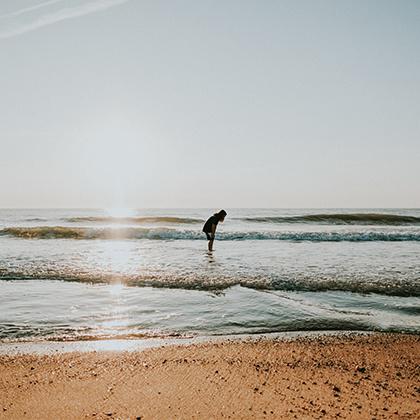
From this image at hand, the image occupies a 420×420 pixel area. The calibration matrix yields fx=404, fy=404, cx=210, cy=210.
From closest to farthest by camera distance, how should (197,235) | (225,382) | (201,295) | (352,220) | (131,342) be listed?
(225,382) < (131,342) < (201,295) < (197,235) < (352,220)

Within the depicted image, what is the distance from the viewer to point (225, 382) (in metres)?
3.95

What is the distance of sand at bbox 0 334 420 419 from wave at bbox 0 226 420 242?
19453 mm

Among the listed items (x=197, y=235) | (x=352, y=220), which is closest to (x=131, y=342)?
(x=197, y=235)

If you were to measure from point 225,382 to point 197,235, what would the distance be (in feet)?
72.7

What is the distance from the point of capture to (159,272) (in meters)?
10.9

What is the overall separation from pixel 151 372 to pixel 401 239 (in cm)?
2286

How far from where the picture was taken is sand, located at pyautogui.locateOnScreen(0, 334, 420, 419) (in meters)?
3.35

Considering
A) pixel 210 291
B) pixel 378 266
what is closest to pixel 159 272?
pixel 210 291

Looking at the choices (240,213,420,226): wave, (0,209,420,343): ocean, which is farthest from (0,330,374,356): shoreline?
(240,213,420,226): wave

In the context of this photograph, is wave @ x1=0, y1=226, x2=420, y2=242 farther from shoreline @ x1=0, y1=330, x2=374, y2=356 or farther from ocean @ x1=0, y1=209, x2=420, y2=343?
shoreline @ x1=0, y1=330, x2=374, y2=356

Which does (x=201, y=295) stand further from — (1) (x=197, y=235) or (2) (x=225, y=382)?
(1) (x=197, y=235)

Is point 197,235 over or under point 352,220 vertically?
under

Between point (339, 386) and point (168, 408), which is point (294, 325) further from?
point (168, 408)

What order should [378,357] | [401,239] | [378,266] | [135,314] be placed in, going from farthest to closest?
[401,239] → [378,266] → [135,314] → [378,357]
